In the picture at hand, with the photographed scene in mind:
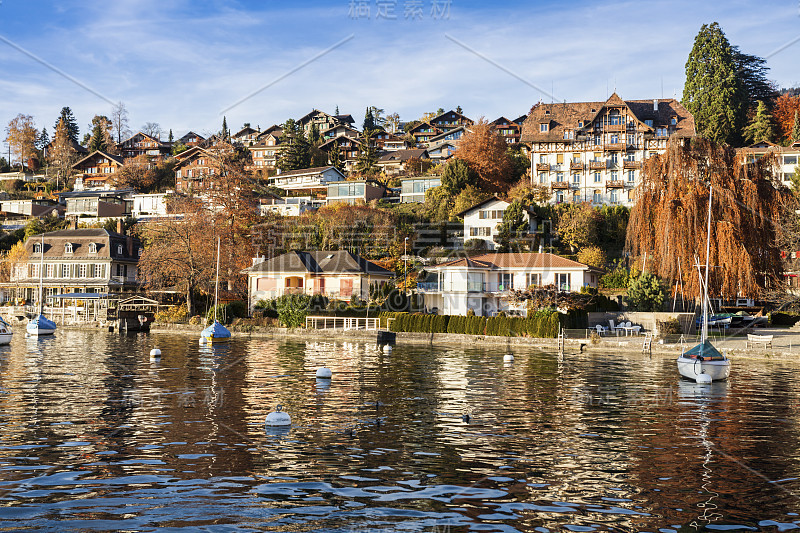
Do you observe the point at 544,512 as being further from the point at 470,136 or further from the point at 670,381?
the point at 470,136

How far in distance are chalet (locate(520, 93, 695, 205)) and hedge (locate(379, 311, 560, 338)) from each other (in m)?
38.2

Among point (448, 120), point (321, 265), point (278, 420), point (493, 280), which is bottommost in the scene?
point (278, 420)

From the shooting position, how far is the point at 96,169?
138 m

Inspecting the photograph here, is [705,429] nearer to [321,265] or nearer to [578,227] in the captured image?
[321,265]

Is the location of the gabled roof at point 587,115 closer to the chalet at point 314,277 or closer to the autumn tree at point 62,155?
the chalet at point 314,277

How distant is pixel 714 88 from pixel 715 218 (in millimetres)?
58797

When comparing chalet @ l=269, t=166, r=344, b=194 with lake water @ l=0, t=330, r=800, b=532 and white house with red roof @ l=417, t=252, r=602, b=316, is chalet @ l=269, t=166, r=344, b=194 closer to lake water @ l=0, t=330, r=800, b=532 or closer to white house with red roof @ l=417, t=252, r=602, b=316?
white house with red roof @ l=417, t=252, r=602, b=316

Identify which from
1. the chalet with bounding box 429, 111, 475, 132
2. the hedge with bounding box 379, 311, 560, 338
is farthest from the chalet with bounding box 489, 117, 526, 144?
the hedge with bounding box 379, 311, 560, 338

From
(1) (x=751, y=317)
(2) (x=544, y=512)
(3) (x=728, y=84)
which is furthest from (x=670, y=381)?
(3) (x=728, y=84)

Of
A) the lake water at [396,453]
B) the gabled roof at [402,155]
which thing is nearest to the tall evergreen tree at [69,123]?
the gabled roof at [402,155]

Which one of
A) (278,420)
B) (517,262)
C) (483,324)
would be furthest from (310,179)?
(278,420)

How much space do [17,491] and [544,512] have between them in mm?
9623

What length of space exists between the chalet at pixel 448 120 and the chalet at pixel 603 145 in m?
53.0

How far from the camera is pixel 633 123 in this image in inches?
3656
